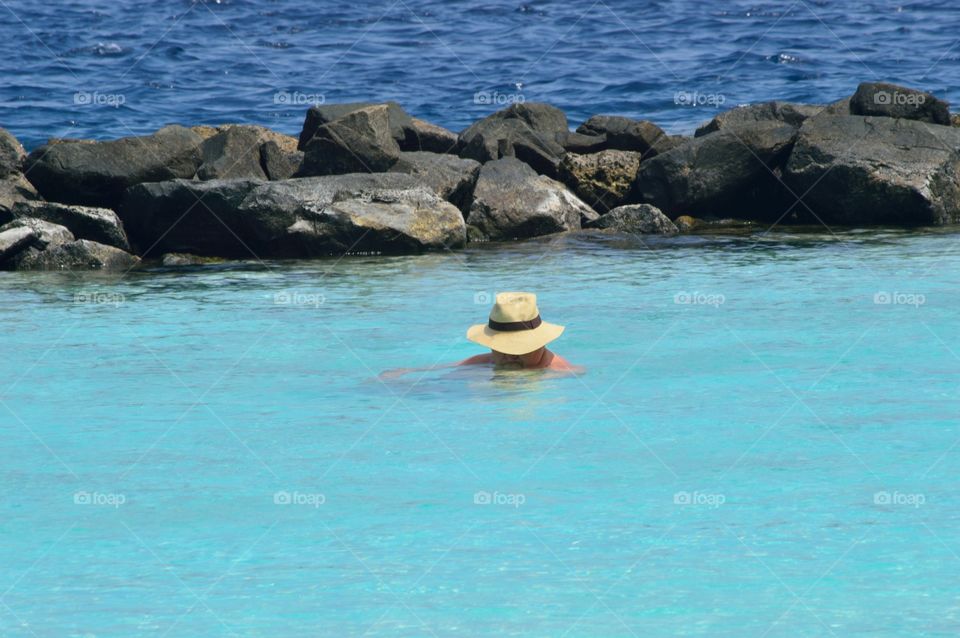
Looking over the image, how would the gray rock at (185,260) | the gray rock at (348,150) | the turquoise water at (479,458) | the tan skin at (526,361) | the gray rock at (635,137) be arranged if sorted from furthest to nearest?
the gray rock at (635,137)
the gray rock at (348,150)
the gray rock at (185,260)
the tan skin at (526,361)
the turquoise water at (479,458)

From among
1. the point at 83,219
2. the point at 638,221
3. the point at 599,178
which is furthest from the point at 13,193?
the point at 638,221

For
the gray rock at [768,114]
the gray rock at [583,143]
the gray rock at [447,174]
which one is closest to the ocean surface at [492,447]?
the gray rock at [447,174]

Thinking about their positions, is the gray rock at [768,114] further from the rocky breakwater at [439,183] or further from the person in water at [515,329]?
the person in water at [515,329]

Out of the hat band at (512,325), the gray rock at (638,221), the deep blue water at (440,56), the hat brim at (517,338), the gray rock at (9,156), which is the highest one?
the hat band at (512,325)

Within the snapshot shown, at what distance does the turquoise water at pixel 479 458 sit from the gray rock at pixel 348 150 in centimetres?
274

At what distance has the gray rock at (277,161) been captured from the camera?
16.6 m

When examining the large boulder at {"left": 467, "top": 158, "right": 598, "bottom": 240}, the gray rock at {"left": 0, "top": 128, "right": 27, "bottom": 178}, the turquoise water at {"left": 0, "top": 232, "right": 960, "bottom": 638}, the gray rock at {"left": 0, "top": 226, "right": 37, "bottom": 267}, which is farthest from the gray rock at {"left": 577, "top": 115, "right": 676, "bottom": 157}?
the gray rock at {"left": 0, "top": 226, "right": 37, "bottom": 267}

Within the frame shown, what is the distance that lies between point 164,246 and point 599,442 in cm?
828

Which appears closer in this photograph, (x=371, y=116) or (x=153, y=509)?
(x=153, y=509)

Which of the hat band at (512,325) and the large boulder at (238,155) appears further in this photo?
the large boulder at (238,155)

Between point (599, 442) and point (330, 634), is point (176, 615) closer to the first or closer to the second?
point (330, 634)

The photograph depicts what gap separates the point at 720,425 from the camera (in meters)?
8.19

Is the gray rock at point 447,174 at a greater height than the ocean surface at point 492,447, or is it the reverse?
the ocean surface at point 492,447

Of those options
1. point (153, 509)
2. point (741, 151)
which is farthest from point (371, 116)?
point (153, 509)
